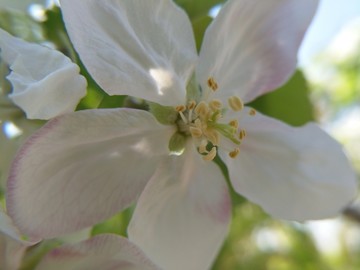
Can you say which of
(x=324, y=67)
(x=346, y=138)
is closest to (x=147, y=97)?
(x=346, y=138)

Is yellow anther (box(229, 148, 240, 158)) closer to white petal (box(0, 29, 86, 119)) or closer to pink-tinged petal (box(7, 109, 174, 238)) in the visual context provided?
pink-tinged petal (box(7, 109, 174, 238))

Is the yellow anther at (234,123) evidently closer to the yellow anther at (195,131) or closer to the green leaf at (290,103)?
the yellow anther at (195,131)

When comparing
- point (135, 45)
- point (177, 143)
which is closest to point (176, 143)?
point (177, 143)

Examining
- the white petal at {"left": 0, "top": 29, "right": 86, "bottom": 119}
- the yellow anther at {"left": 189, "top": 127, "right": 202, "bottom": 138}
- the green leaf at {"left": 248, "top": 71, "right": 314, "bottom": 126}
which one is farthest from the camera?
the green leaf at {"left": 248, "top": 71, "right": 314, "bottom": 126}

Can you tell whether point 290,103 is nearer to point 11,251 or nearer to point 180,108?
point 180,108

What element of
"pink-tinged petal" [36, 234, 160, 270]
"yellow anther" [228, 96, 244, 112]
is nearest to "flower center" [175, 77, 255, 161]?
"yellow anther" [228, 96, 244, 112]

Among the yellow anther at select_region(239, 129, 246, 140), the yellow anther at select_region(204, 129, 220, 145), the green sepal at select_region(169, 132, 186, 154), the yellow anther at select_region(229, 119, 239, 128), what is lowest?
the green sepal at select_region(169, 132, 186, 154)

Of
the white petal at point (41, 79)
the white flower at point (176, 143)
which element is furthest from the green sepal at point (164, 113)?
the white petal at point (41, 79)
